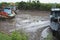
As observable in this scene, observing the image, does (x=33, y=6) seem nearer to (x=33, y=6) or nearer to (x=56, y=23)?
(x=33, y=6)

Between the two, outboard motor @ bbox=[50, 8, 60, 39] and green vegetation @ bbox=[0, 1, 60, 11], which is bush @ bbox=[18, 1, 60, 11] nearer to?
green vegetation @ bbox=[0, 1, 60, 11]

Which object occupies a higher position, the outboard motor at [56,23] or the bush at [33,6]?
the outboard motor at [56,23]

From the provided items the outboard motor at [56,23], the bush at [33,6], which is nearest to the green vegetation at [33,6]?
the bush at [33,6]

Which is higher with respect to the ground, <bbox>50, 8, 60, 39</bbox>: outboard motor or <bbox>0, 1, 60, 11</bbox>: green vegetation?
<bbox>50, 8, 60, 39</bbox>: outboard motor

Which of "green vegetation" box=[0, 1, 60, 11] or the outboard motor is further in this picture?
"green vegetation" box=[0, 1, 60, 11]

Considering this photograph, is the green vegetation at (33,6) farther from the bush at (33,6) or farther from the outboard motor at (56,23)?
the outboard motor at (56,23)

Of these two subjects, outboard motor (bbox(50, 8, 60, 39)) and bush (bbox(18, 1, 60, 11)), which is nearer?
outboard motor (bbox(50, 8, 60, 39))

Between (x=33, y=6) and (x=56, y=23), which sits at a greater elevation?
(x=56, y=23)

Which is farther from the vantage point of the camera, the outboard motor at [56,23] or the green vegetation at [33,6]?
the green vegetation at [33,6]

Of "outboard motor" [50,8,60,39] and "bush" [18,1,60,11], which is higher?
"outboard motor" [50,8,60,39]

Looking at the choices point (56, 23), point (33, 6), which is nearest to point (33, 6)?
point (33, 6)

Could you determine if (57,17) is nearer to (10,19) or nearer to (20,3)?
(10,19)

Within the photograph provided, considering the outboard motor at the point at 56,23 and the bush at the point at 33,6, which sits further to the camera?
the bush at the point at 33,6

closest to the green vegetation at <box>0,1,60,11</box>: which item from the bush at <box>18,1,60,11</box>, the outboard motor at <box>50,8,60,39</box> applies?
the bush at <box>18,1,60,11</box>
